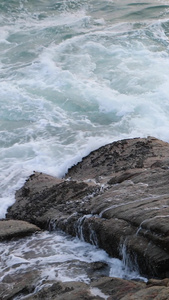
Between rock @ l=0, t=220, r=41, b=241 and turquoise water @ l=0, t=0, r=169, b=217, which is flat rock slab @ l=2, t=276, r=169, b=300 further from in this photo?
turquoise water @ l=0, t=0, r=169, b=217

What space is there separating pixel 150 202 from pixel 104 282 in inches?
51.4

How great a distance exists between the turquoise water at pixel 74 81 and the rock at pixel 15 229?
3.01 ft

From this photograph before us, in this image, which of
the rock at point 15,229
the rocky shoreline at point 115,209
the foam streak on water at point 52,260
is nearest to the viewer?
the rocky shoreline at point 115,209

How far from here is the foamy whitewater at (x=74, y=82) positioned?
32.3 feet

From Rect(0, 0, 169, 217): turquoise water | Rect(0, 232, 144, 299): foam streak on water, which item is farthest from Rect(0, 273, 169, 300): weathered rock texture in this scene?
Rect(0, 0, 169, 217): turquoise water

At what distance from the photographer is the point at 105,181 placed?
7.40 meters

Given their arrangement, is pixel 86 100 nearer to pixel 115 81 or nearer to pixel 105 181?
pixel 115 81

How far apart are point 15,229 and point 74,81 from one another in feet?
24.7

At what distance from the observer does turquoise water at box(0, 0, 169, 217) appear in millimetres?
9867

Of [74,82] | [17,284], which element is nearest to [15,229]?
[17,284]

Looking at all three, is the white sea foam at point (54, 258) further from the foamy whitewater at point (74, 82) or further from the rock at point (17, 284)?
the foamy whitewater at point (74, 82)

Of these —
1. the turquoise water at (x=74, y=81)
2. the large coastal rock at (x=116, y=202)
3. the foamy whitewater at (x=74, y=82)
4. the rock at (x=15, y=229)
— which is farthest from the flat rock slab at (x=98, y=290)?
the foamy whitewater at (x=74, y=82)

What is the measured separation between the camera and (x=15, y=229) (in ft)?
21.3

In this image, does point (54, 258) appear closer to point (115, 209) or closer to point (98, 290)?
point (115, 209)
